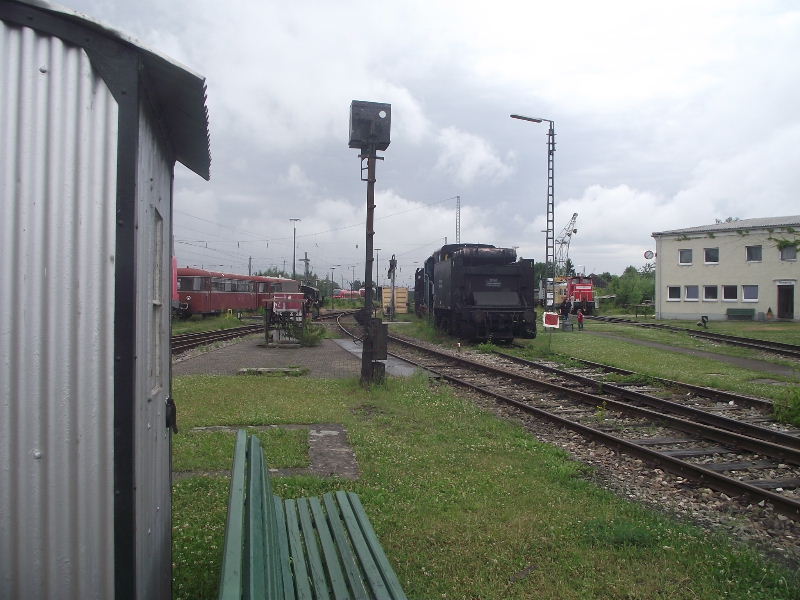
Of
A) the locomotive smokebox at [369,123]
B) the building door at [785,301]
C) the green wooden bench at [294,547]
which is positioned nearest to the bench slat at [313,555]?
the green wooden bench at [294,547]

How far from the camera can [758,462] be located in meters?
6.99

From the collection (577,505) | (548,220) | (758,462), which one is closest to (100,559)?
(577,505)

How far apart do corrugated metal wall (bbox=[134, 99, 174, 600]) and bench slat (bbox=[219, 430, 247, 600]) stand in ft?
1.30

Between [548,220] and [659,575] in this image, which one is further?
[548,220]

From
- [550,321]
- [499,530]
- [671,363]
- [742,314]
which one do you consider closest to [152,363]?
[499,530]

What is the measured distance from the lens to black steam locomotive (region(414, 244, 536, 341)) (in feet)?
68.9

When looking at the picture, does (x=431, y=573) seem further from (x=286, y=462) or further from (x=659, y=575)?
(x=286, y=462)

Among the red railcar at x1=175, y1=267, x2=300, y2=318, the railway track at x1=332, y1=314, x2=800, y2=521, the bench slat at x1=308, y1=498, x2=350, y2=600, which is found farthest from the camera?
the red railcar at x1=175, y1=267, x2=300, y2=318

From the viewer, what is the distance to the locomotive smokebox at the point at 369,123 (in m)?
11.4

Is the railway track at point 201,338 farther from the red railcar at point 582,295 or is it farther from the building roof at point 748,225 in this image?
the building roof at point 748,225

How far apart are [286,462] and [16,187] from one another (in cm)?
449

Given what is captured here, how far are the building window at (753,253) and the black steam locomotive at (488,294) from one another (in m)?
23.6

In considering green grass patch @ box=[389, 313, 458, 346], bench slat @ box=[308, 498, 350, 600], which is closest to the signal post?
bench slat @ box=[308, 498, 350, 600]

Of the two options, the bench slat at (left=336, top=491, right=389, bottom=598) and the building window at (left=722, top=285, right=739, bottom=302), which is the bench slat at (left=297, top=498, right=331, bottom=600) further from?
the building window at (left=722, top=285, right=739, bottom=302)
